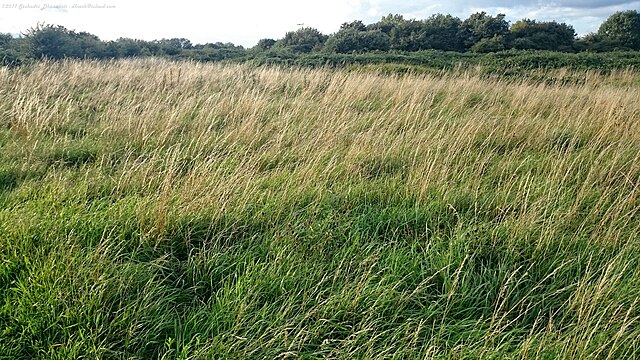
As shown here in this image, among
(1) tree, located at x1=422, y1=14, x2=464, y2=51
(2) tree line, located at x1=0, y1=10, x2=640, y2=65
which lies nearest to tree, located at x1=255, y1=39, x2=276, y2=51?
(2) tree line, located at x1=0, y1=10, x2=640, y2=65

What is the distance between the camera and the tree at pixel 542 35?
30672mm

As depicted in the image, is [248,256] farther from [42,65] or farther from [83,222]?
[42,65]

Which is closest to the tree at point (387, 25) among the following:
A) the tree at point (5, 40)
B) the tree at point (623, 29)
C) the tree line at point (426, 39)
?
the tree line at point (426, 39)

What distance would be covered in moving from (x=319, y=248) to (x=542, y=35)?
34.8m

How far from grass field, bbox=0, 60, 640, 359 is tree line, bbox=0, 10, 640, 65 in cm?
2027

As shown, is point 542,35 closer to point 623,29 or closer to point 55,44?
point 623,29

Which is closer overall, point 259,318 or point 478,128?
point 259,318

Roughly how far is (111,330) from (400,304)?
1.37 meters

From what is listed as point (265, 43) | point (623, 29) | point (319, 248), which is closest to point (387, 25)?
point (265, 43)

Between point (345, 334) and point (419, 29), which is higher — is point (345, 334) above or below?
below

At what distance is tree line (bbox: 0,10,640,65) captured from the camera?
25922 mm

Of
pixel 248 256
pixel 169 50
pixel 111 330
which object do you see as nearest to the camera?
pixel 111 330

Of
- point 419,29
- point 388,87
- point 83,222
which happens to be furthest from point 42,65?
point 419,29

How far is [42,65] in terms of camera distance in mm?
9961
